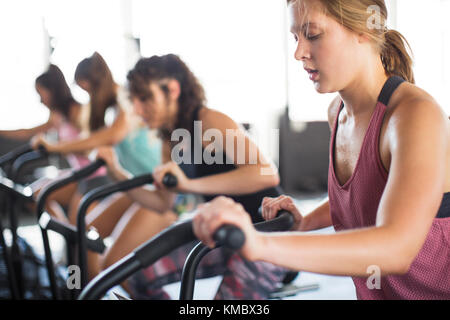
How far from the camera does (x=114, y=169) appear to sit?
199 cm

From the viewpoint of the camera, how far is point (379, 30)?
3.47 feet

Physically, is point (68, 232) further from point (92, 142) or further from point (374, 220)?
point (92, 142)

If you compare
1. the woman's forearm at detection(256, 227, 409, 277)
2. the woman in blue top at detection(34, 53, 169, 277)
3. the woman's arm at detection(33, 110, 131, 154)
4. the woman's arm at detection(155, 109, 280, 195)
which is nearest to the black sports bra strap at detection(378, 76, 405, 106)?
the woman's forearm at detection(256, 227, 409, 277)

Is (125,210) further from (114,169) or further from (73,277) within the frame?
(73,277)

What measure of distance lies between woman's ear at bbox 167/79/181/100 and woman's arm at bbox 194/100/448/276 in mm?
1364

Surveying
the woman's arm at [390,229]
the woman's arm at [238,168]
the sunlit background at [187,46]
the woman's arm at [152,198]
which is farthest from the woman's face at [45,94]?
the woman's arm at [390,229]

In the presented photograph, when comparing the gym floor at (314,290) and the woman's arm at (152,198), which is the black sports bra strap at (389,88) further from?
the woman's arm at (152,198)

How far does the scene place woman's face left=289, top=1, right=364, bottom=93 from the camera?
3.21 feet

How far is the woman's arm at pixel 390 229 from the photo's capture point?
677mm

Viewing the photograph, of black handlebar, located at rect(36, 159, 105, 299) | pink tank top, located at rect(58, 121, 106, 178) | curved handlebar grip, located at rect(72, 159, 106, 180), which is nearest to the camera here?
black handlebar, located at rect(36, 159, 105, 299)

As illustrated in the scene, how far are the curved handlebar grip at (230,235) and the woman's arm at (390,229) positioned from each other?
0.04 ft

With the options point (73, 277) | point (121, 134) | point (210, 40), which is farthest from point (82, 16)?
point (73, 277)

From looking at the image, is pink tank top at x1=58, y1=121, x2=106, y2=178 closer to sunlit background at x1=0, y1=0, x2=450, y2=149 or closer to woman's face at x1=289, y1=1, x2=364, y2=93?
sunlit background at x1=0, y1=0, x2=450, y2=149
